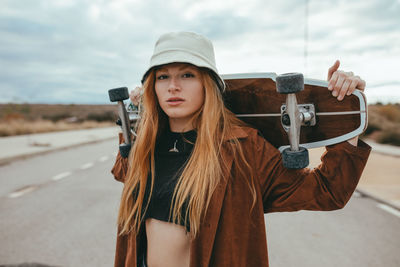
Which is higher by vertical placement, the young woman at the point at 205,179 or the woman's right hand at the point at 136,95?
the woman's right hand at the point at 136,95

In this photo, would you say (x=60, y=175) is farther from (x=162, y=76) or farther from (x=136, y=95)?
(x=162, y=76)

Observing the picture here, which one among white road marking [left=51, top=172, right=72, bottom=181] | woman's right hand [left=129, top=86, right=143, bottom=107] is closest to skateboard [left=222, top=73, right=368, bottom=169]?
woman's right hand [left=129, top=86, right=143, bottom=107]

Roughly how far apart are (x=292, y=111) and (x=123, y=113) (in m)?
0.97

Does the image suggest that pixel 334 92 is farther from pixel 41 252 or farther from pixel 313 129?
pixel 41 252

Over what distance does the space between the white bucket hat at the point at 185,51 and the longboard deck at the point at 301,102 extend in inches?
7.9

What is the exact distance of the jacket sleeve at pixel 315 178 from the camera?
3.88 ft

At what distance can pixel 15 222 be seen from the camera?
4086mm

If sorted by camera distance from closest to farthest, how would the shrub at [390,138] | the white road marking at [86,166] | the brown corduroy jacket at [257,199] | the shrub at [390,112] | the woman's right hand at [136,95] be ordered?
the brown corduroy jacket at [257,199] → the woman's right hand at [136,95] → the white road marking at [86,166] → the shrub at [390,138] → the shrub at [390,112]

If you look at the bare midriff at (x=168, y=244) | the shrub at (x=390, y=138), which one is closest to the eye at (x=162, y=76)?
the bare midriff at (x=168, y=244)

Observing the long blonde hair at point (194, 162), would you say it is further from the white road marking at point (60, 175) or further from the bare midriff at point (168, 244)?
the white road marking at point (60, 175)

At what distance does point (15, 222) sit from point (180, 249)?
374 cm

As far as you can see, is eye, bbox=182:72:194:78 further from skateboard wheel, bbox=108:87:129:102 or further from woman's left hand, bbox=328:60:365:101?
woman's left hand, bbox=328:60:365:101

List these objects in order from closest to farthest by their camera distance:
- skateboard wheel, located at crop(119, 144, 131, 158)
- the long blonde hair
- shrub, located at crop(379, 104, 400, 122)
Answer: the long blonde hair, skateboard wheel, located at crop(119, 144, 131, 158), shrub, located at crop(379, 104, 400, 122)

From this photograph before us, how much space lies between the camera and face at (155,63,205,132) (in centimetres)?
144
